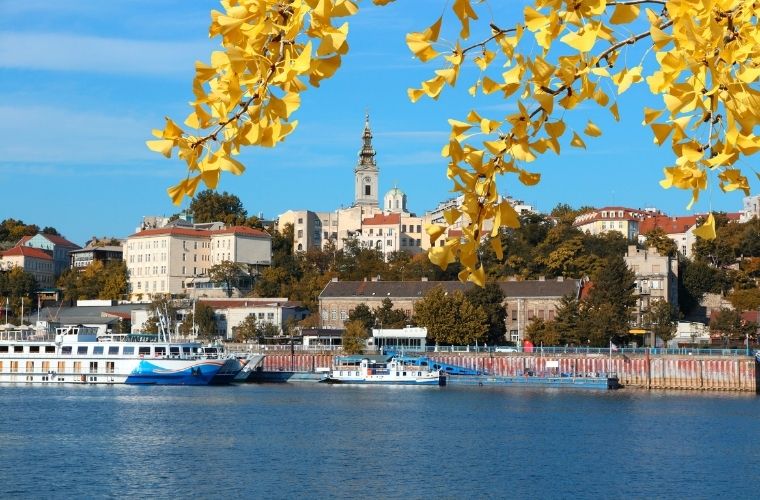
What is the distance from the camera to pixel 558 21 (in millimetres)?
3832

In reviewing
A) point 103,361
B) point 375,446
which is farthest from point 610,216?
point 375,446

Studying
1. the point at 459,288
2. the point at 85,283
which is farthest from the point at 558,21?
the point at 85,283

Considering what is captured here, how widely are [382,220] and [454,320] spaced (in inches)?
2353

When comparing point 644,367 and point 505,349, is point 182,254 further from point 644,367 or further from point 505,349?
point 644,367

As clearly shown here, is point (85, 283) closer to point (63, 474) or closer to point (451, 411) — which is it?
point (451, 411)

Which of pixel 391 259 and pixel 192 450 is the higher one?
pixel 391 259

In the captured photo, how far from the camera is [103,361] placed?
77188 mm

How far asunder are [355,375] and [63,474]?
46721 millimetres

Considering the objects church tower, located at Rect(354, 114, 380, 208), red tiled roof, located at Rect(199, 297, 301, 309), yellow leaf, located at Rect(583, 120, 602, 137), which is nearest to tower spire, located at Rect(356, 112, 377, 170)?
church tower, located at Rect(354, 114, 380, 208)

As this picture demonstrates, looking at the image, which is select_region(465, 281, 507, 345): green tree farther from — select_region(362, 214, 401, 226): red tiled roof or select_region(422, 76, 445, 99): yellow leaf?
select_region(422, 76, 445, 99): yellow leaf

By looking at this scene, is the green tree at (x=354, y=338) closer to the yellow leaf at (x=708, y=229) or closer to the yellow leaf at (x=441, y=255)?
the yellow leaf at (x=441, y=255)

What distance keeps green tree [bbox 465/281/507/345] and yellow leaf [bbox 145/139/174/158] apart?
83.8 meters

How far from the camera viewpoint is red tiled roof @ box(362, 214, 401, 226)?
14438cm

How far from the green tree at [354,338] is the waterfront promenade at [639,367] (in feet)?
18.0
